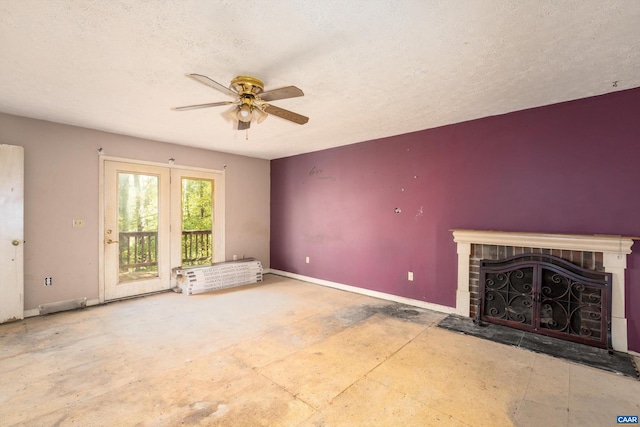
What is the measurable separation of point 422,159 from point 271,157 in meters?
3.31

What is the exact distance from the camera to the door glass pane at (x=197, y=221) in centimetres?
522

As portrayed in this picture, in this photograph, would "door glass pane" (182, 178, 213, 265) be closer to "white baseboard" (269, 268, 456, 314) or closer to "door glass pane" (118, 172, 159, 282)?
"door glass pane" (118, 172, 159, 282)

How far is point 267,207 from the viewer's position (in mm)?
6461

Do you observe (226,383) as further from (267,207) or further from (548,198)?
(267,207)

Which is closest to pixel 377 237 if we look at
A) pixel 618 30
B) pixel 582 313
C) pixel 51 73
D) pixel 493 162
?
pixel 493 162

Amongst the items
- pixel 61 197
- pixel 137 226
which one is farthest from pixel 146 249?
pixel 61 197

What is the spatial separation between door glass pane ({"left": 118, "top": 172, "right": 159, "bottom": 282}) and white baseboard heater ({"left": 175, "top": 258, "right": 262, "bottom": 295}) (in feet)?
Answer: 1.77

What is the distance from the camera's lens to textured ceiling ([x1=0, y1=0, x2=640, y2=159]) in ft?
5.62

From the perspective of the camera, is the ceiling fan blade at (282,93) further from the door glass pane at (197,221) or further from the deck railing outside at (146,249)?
the deck railing outside at (146,249)

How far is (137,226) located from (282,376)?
12.1 ft

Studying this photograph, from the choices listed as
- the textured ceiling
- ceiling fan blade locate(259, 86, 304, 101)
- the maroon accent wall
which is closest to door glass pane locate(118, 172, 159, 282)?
the textured ceiling

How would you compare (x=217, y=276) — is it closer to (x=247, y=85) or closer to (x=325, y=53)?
(x=247, y=85)

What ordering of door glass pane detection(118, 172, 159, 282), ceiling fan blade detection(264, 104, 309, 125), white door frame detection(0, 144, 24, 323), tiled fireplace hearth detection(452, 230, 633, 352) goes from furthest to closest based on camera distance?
door glass pane detection(118, 172, 159, 282), white door frame detection(0, 144, 24, 323), tiled fireplace hearth detection(452, 230, 633, 352), ceiling fan blade detection(264, 104, 309, 125)

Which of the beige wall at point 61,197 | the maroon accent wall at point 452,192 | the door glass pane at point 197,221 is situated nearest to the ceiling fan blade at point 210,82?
the maroon accent wall at point 452,192
